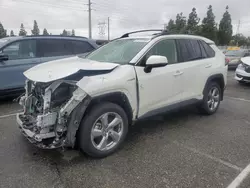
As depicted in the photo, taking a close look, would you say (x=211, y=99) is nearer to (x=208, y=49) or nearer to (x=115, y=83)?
(x=208, y=49)

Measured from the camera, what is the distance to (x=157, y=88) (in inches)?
147

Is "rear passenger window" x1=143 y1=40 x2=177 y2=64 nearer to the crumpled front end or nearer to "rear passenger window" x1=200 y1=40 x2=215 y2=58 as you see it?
"rear passenger window" x1=200 y1=40 x2=215 y2=58

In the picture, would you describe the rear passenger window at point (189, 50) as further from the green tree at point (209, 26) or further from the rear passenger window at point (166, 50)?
the green tree at point (209, 26)

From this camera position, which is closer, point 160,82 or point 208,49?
point 160,82

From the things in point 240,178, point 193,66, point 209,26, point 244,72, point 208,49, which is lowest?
point 240,178

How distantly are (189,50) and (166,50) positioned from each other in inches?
26.7

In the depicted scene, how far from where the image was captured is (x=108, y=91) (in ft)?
10.1

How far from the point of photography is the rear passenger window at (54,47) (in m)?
6.44

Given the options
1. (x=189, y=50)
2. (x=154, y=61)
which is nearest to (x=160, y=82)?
(x=154, y=61)

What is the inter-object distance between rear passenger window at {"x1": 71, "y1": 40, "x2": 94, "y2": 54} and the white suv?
2.82m

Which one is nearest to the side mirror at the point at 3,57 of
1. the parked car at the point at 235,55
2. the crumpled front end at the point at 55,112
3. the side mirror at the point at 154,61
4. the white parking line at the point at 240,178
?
the crumpled front end at the point at 55,112

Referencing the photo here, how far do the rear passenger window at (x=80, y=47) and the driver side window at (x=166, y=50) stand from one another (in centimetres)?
372

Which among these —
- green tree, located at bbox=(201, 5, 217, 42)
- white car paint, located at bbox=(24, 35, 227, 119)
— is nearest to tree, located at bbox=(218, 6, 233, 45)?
green tree, located at bbox=(201, 5, 217, 42)

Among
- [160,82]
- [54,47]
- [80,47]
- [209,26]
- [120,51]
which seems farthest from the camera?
[209,26]
